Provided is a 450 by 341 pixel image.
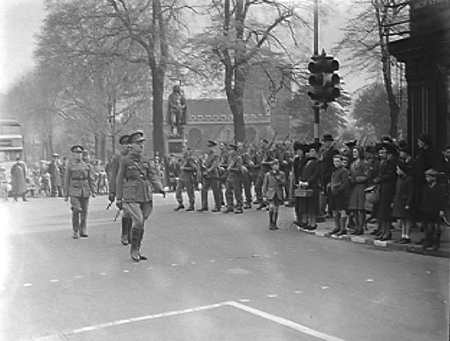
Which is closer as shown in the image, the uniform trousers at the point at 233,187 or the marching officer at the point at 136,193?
the marching officer at the point at 136,193

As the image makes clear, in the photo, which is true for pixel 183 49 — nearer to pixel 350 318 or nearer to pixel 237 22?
pixel 237 22

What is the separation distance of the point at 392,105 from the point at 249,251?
1542mm

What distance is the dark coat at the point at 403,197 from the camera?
5.56 meters

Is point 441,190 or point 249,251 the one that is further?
point 249,251

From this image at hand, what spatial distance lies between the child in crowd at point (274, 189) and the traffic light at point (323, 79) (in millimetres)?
2676

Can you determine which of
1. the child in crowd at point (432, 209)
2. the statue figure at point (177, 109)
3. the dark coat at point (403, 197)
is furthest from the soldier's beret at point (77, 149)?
the dark coat at point (403, 197)

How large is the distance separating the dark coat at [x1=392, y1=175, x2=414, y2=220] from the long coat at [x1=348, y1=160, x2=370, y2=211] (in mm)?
521

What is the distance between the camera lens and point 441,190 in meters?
3.46

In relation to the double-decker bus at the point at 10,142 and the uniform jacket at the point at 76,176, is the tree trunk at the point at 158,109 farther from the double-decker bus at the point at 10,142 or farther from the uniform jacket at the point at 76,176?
the double-decker bus at the point at 10,142

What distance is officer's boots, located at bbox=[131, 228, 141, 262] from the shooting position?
4565mm

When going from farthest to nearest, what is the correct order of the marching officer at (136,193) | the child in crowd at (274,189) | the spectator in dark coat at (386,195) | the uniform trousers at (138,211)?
the child in crowd at (274,189) < the spectator in dark coat at (386,195) < the uniform trousers at (138,211) < the marching officer at (136,193)

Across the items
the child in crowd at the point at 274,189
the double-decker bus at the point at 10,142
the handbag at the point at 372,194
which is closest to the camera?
the double-decker bus at the point at 10,142

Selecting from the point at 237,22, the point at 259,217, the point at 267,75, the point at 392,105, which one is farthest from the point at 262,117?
the point at 259,217

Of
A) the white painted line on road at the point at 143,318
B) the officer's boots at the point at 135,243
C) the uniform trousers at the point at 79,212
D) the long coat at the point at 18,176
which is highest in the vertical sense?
the long coat at the point at 18,176
